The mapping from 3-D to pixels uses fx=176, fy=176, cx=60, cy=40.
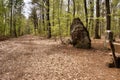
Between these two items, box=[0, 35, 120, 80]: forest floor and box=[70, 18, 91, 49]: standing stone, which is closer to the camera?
box=[0, 35, 120, 80]: forest floor

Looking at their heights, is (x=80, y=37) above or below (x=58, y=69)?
above

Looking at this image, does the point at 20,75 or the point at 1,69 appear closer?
the point at 20,75

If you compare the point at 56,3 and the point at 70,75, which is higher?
the point at 56,3

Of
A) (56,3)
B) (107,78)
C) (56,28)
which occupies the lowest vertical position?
(107,78)

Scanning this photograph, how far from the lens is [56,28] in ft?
58.8

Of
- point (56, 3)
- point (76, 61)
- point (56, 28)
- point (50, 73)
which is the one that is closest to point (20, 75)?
point (50, 73)

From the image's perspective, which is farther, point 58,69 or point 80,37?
point 80,37

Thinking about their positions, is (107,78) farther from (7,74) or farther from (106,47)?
(106,47)

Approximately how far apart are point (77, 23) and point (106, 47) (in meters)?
2.86

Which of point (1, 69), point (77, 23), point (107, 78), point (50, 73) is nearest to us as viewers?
point (107, 78)

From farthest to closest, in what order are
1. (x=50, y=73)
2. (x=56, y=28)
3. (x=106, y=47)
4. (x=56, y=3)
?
(x=56, y=3), (x=56, y=28), (x=106, y=47), (x=50, y=73)

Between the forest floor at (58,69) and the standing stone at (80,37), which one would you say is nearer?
the forest floor at (58,69)

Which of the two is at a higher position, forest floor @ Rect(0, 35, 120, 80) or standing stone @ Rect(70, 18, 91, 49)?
standing stone @ Rect(70, 18, 91, 49)

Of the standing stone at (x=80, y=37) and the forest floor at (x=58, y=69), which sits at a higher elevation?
the standing stone at (x=80, y=37)
